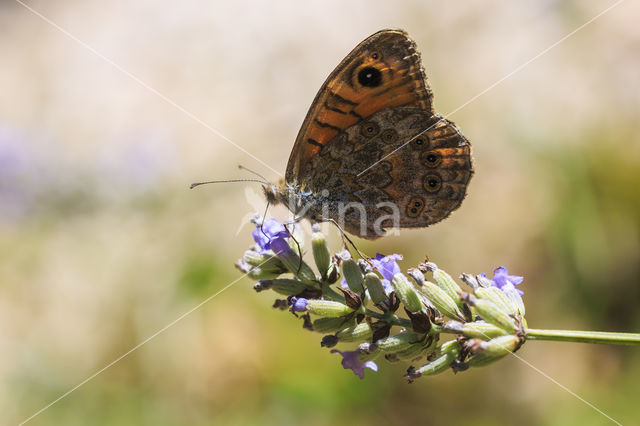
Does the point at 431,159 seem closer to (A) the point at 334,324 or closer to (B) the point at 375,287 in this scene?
(B) the point at 375,287

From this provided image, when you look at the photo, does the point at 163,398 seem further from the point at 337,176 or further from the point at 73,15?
the point at 73,15

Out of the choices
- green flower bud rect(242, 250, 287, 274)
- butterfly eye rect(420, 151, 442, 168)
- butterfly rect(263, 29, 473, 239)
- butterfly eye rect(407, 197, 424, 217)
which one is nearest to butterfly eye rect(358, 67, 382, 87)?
butterfly rect(263, 29, 473, 239)

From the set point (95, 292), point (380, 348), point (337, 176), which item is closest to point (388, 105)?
point (337, 176)

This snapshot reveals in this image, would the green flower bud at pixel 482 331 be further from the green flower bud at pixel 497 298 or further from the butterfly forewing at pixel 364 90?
the butterfly forewing at pixel 364 90

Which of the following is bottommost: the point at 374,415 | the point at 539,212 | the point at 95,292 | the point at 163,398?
the point at 374,415

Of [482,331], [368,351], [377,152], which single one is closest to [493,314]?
[482,331]
